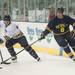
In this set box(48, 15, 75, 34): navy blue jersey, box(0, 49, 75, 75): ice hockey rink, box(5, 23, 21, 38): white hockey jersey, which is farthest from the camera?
box(5, 23, 21, 38): white hockey jersey

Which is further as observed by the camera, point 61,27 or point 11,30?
point 11,30

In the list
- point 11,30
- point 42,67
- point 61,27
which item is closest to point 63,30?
point 61,27

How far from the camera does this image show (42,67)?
927 cm

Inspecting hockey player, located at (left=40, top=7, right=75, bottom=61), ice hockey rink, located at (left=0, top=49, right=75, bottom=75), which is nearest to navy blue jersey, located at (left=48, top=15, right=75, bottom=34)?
hockey player, located at (left=40, top=7, right=75, bottom=61)

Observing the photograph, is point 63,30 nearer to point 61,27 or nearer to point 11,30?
point 61,27

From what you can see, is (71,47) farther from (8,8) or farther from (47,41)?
(8,8)

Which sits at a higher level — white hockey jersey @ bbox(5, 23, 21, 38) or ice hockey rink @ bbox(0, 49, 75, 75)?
white hockey jersey @ bbox(5, 23, 21, 38)

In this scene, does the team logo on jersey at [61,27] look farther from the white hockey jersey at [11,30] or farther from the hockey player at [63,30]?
the white hockey jersey at [11,30]

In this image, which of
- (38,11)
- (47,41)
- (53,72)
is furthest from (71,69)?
(38,11)

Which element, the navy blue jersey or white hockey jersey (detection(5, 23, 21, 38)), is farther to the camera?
white hockey jersey (detection(5, 23, 21, 38))

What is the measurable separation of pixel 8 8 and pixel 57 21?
613 cm

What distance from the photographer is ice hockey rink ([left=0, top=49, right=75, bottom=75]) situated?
8586 millimetres

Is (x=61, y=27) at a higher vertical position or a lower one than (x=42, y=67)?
higher

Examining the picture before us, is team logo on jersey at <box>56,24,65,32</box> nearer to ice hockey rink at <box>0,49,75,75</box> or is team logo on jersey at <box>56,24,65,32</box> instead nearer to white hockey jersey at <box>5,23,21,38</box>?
ice hockey rink at <box>0,49,75,75</box>
